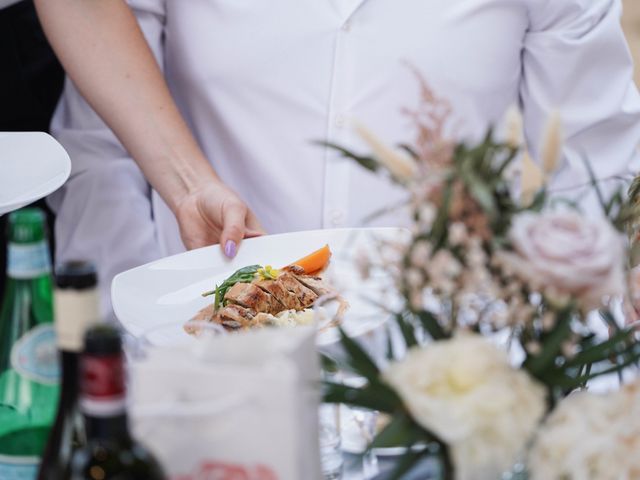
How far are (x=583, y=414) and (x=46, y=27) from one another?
4.65ft

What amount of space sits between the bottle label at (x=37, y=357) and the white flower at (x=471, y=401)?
0.32 meters

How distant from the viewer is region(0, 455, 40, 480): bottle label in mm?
878

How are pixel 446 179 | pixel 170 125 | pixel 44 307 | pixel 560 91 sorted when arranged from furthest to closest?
pixel 560 91
pixel 170 125
pixel 44 307
pixel 446 179

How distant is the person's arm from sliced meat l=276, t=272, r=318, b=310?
30cm

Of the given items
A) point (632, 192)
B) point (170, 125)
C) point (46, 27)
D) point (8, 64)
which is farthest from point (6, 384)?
point (8, 64)

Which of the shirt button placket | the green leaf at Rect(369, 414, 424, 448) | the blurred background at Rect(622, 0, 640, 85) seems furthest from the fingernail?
the blurred background at Rect(622, 0, 640, 85)

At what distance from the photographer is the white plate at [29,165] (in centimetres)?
142

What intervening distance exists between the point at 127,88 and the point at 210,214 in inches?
11.6

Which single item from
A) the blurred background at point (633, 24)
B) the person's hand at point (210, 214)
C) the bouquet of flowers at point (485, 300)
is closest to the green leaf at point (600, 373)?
the bouquet of flowers at point (485, 300)

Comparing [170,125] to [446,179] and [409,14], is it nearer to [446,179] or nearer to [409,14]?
[409,14]

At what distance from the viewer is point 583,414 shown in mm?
739

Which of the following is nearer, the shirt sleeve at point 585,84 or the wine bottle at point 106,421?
the wine bottle at point 106,421

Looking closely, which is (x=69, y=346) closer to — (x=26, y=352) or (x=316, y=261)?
(x=26, y=352)

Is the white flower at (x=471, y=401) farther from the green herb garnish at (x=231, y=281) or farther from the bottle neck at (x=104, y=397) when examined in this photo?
the green herb garnish at (x=231, y=281)
